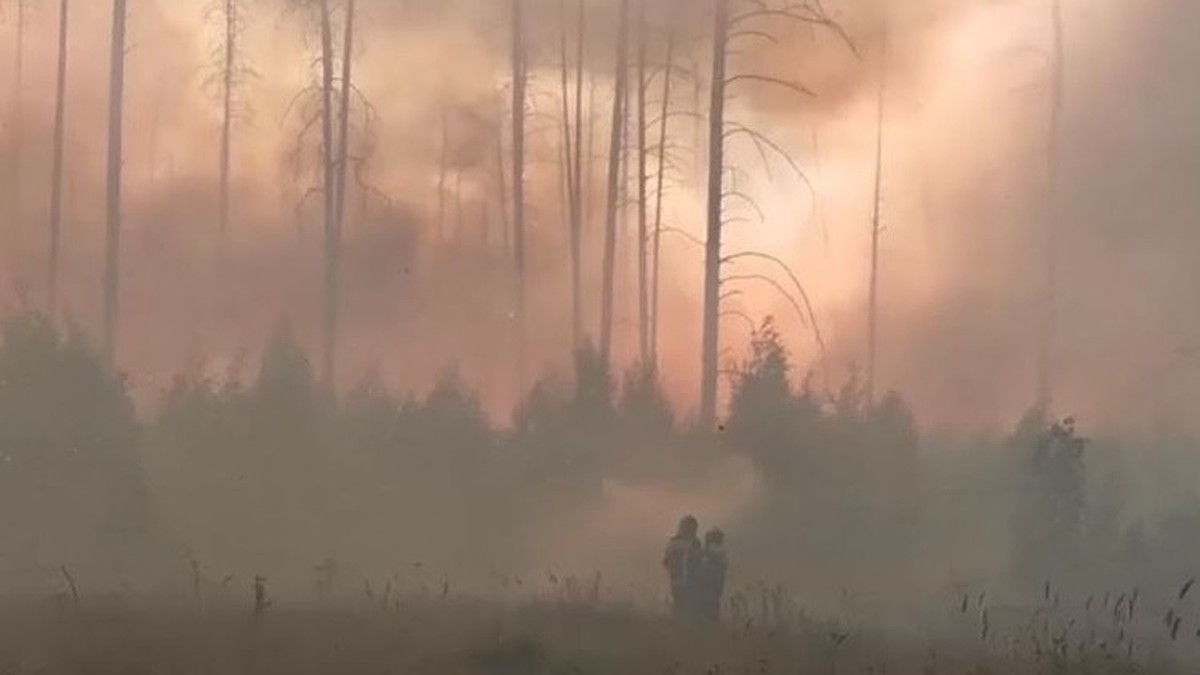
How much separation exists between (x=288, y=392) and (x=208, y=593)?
1.30 meters

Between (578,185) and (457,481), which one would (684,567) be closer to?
(457,481)

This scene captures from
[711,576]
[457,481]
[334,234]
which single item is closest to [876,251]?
[711,576]

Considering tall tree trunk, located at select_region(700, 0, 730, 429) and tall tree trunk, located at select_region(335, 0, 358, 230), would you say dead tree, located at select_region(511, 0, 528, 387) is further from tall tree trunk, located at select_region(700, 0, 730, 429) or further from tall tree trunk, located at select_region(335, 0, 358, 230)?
tall tree trunk, located at select_region(700, 0, 730, 429)

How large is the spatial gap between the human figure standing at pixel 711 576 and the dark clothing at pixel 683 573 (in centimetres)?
3

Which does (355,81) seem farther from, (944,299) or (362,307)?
(944,299)

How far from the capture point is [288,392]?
10.0m

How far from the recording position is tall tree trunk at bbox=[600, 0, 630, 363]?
10.1m

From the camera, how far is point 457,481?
10.1 m

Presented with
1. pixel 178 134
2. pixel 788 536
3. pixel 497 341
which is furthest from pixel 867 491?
pixel 178 134

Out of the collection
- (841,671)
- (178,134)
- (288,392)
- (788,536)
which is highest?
(178,134)

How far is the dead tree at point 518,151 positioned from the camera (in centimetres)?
1016

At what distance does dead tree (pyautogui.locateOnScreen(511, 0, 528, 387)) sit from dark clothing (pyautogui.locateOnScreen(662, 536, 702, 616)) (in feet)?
4.68

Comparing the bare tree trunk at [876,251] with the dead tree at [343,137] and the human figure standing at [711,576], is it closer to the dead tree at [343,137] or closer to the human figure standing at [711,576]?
the human figure standing at [711,576]

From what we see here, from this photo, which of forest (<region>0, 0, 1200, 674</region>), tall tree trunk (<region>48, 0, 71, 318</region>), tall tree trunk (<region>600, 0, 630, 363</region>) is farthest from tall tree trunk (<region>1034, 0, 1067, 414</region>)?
tall tree trunk (<region>48, 0, 71, 318</region>)
